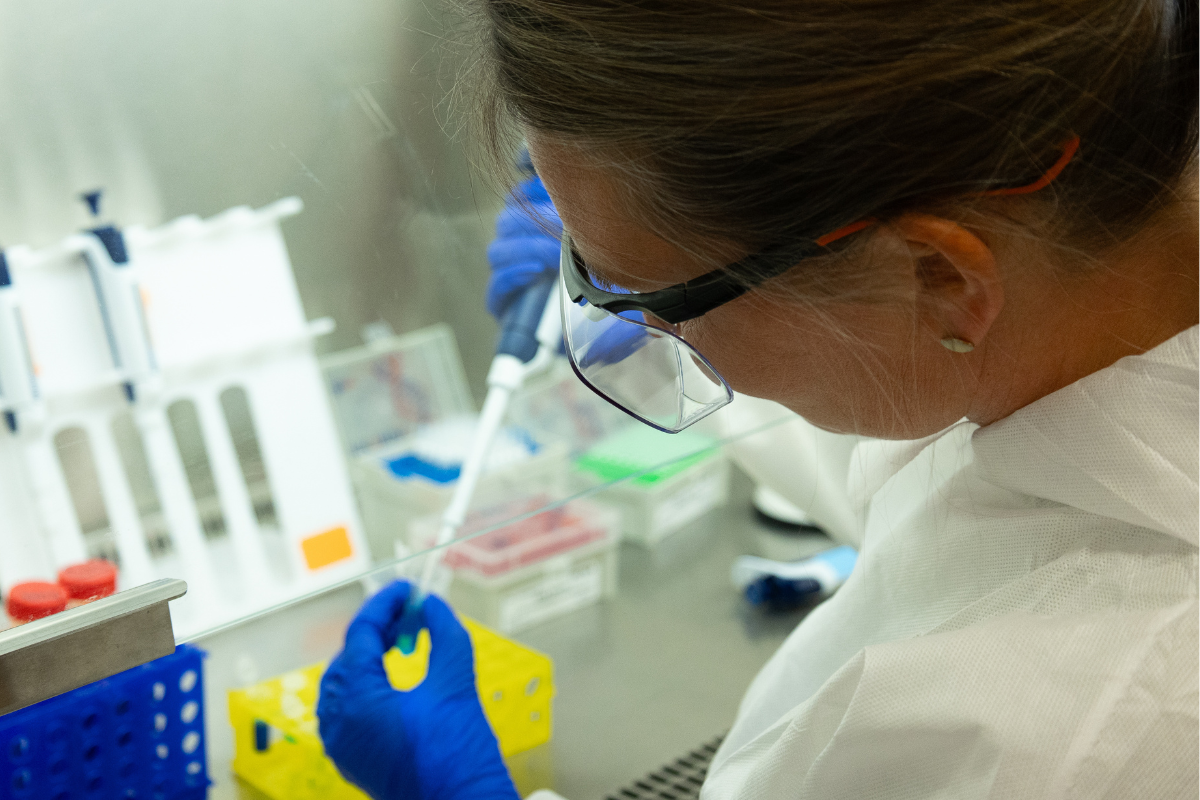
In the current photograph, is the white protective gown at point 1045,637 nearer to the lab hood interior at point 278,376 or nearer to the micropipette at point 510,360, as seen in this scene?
the lab hood interior at point 278,376

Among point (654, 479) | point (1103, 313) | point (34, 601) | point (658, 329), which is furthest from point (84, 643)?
point (654, 479)

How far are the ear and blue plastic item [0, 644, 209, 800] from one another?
0.58 metres

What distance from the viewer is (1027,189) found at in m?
0.50

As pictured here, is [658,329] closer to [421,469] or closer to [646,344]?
[646,344]

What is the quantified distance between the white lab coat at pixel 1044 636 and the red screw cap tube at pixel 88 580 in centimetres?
47

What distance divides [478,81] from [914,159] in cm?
32

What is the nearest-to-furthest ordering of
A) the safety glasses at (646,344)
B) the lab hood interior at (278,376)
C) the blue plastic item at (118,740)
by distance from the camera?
the safety glasses at (646,344) → the blue plastic item at (118,740) → the lab hood interior at (278,376)

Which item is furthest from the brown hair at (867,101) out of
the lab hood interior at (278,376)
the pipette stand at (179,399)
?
the pipette stand at (179,399)

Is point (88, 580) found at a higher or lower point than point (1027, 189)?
lower

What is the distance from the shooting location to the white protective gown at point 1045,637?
0.52 m

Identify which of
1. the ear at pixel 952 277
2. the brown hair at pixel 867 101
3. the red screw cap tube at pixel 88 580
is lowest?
the red screw cap tube at pixel 88 580

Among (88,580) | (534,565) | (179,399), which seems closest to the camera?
(88,580)

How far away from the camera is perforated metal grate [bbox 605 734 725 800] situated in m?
0.92

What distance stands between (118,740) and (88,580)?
135mm
